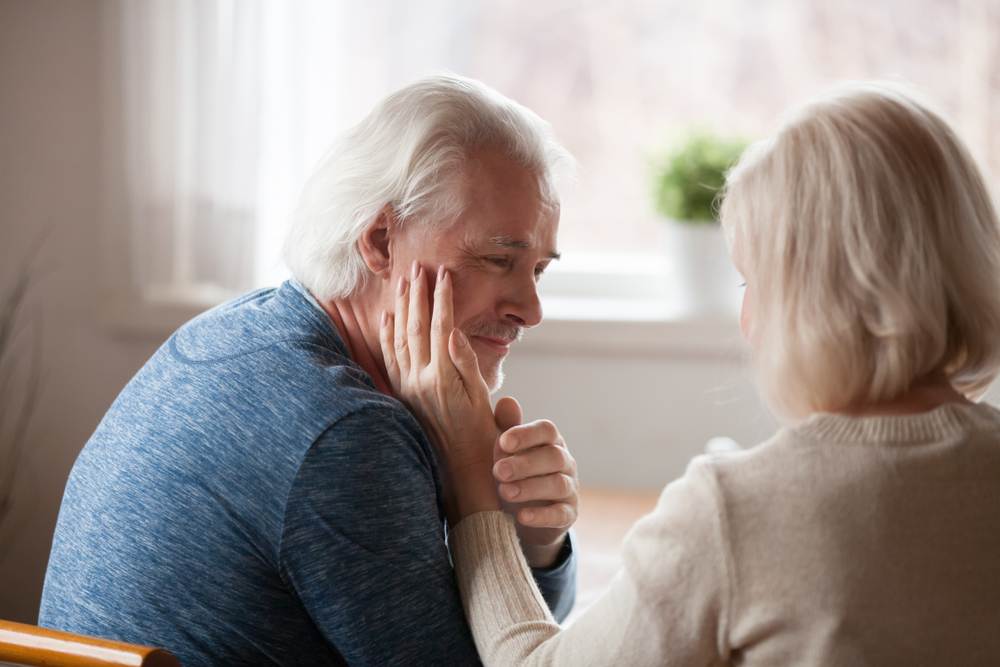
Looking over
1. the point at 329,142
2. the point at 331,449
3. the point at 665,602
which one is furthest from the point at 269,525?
the point at 329,142

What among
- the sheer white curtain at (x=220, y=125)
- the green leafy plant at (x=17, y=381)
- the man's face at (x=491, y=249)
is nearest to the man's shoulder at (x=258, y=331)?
the man's face at (x=491, y=249)

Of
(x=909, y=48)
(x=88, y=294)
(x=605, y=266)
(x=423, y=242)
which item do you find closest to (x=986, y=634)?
(x=423, y=242)

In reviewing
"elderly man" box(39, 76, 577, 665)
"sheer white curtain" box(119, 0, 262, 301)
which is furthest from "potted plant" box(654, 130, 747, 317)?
"sheer white curtain" box(119, 0, 262, 301)

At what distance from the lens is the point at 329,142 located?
2.27 metres

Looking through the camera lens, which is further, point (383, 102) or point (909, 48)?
point (909, 48)

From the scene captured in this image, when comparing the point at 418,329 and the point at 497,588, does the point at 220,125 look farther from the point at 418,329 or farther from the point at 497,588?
the point at 497,588

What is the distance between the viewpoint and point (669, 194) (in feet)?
7.27

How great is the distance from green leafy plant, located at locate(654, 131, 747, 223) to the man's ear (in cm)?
120

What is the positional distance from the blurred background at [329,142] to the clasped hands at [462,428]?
1157 millimetres

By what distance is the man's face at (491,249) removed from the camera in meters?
1.18

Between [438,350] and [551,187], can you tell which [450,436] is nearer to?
[438,350]

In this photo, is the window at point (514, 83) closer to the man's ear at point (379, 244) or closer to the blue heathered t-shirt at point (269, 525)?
the man's ear at point (379, 244)

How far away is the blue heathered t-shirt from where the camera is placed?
3.01ft

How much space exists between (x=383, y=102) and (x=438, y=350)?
0.39m
